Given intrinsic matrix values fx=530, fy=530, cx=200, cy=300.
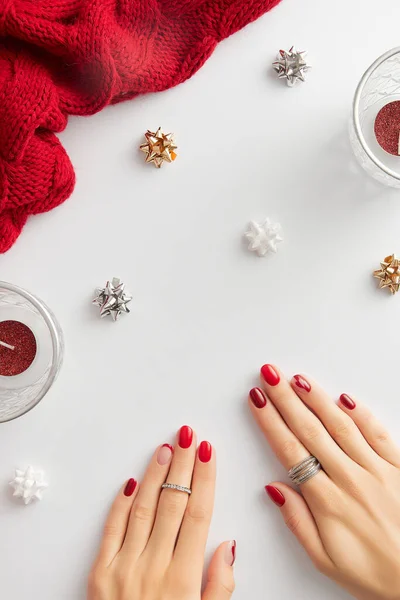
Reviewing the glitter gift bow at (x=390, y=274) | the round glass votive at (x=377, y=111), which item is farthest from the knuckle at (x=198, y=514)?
the round glass votive at (x=377, y=111)

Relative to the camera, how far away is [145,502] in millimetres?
848

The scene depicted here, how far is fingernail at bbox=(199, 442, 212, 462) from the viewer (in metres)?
0.84

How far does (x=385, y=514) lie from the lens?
0.83 metres

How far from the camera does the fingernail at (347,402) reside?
84cm

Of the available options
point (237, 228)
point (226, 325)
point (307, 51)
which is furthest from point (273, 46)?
point (226, 325)

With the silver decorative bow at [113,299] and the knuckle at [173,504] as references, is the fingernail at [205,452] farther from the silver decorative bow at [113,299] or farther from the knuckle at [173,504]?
the silver decorative bow at [113,299]

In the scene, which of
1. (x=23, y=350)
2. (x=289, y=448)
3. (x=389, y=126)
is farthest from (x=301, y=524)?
(x=389, y=126)

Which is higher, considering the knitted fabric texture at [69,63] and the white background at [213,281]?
the knitted fabric texture at [69,63]

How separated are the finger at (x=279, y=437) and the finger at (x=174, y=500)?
0.11 metres

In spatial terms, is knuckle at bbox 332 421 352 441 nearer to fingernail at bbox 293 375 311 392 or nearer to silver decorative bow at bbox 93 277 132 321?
fingernail at bbox 293 375 311 392

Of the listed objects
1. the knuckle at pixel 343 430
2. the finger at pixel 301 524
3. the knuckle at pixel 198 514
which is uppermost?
the knuckle at pixel 198 514

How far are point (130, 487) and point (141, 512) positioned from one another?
4cm

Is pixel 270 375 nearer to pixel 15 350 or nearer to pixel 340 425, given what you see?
pixel 340 425

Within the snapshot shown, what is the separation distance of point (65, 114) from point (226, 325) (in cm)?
41
